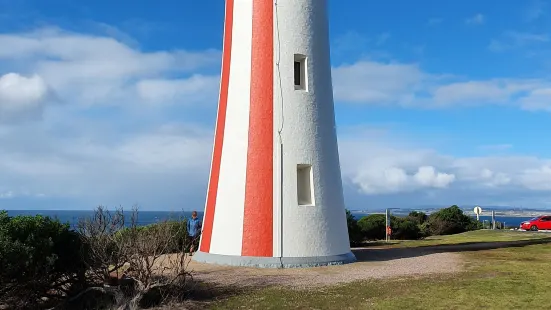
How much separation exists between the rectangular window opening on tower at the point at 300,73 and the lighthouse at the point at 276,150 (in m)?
0.04

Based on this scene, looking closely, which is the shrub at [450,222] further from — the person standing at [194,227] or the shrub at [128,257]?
the shrub at [128,257]

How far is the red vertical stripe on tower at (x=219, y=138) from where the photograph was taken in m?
17.4

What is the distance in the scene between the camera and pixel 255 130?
16625 mm

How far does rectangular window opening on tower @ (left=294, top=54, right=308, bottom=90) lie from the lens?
1716 cm

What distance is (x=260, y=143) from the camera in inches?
650

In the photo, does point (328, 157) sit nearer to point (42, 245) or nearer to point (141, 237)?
point (141, 237)

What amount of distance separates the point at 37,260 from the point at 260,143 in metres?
8.05

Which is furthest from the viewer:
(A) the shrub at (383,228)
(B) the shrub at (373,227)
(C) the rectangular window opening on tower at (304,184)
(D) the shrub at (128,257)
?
(A) the shrub at (383,228)

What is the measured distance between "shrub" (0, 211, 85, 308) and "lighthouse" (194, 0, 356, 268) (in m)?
6.20

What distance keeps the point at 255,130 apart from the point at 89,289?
308 inches

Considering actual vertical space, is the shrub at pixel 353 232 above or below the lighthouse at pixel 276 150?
below

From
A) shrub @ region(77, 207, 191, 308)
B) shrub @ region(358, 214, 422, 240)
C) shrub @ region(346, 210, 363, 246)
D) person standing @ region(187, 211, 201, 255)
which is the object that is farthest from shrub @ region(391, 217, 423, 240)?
shrub @ region(77, 207, 191, 308)

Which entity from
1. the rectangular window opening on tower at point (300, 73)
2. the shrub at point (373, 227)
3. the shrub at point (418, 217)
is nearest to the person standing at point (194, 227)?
the rectangular window opening on tower at point (300, 73)

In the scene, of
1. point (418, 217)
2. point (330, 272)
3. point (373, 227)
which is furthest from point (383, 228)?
point (330, 272)
